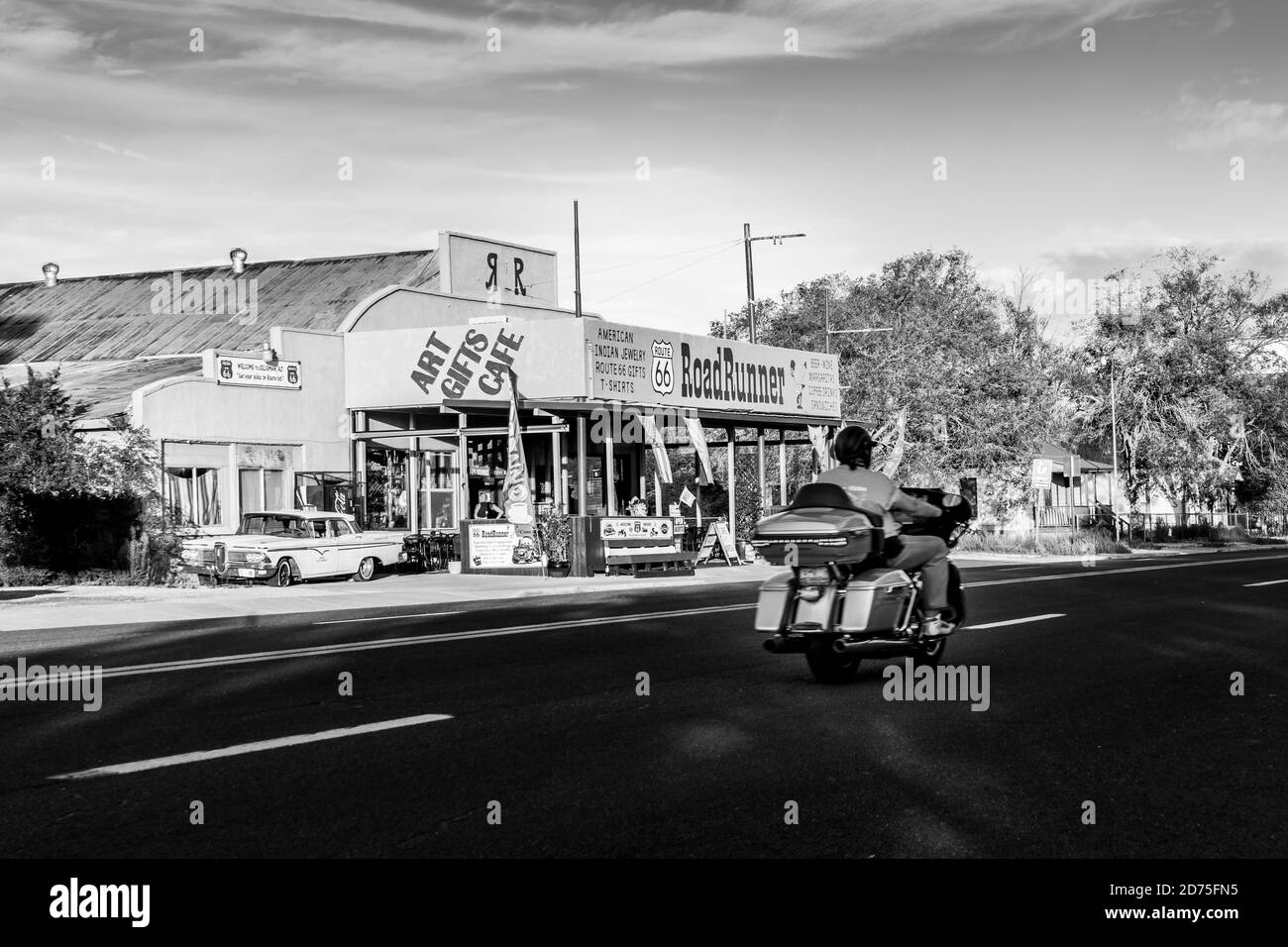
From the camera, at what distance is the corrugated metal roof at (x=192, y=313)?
35.2 metres

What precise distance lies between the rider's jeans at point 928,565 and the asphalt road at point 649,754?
725 mm

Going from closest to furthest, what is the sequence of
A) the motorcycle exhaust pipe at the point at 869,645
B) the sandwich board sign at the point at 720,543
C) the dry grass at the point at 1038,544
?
the motorcycle exhaust pipe at the point at 869,645 → the sandwich board sign at the point at 720,543 → the dry grass at the point at 1038,544

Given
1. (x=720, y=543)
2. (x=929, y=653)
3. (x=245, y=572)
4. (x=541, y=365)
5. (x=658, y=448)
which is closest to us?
(x=929, y=653)

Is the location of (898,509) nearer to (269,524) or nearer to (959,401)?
(269,524)

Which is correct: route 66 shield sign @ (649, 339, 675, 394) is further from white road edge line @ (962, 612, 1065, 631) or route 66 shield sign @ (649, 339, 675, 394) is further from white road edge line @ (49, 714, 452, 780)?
white road edge line @ (49, 714, 452, 780)

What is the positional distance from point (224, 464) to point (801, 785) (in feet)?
78.6

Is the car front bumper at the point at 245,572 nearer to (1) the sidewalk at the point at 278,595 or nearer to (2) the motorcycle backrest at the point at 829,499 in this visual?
(1) the sidewalk at the point at 278,595

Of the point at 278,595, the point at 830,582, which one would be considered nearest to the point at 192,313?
the point at 278,595

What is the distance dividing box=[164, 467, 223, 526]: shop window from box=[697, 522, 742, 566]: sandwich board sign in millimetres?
10442

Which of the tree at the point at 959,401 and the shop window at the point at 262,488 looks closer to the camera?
the shop window at the point at 262,488

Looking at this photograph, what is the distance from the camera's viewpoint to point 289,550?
80.2 feet

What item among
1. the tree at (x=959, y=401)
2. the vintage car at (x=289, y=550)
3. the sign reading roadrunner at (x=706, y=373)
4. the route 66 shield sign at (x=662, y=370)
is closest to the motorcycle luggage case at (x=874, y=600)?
the vintage car at (x=289, y=550)

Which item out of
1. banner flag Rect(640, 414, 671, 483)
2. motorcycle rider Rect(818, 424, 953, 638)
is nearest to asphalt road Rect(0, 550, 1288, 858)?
motorcycle rider Rect(818, 424, 953, 638)

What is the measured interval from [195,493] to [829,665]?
21009mm
